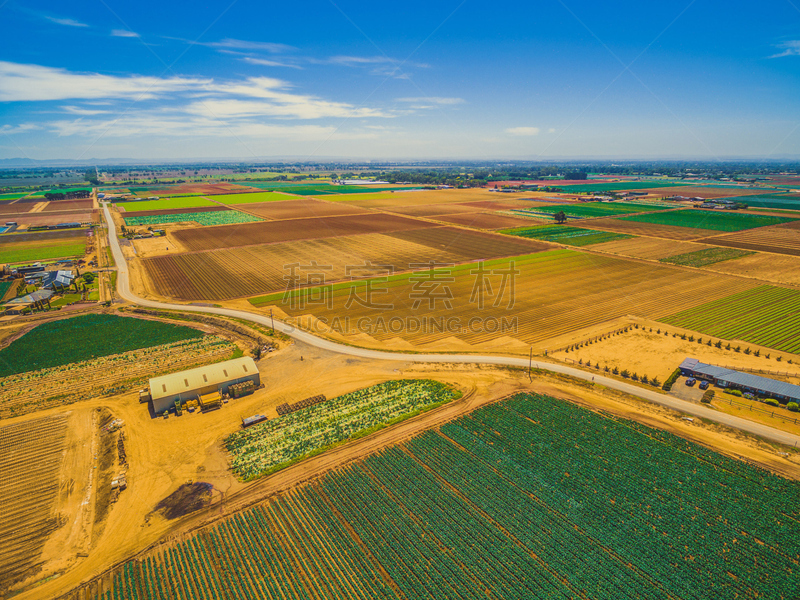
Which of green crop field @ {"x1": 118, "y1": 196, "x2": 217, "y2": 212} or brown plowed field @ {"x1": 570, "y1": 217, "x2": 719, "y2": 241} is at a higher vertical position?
green crop field @ {"x1": 118, "y1": 196, "x2": 217, "y2": 212}

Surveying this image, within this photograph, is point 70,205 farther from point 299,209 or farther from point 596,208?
point 596,208

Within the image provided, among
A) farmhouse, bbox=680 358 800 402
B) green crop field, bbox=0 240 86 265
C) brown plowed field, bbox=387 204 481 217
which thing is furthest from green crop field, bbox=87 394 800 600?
brown plowed field, bbox=387 204 481 217

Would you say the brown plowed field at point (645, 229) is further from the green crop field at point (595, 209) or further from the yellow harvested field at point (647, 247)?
the green crop field at point (595, 209)

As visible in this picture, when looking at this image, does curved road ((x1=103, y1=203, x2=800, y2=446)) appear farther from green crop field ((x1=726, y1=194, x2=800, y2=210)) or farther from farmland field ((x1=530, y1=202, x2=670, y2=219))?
green crop field ((x1=726, y1=194, x2=800, y2=210))

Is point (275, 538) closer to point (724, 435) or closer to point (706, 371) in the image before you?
point (724, 435)

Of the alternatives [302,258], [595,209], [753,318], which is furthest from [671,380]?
[595,209]

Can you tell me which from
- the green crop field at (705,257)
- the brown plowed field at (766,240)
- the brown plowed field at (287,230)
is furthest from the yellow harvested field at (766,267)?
the brown plowed field at (287,230)

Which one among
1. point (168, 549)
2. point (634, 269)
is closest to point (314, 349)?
point (168, 549)
